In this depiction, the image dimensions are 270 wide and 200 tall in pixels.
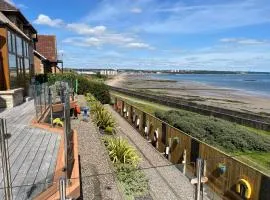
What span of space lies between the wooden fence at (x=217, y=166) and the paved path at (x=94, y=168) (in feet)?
8.80

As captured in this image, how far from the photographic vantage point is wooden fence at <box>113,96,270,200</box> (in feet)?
29.6

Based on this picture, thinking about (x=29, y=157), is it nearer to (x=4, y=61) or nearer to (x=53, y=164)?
(x=53, y=164)

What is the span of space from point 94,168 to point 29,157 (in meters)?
3.07

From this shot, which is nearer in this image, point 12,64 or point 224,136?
point 12,64

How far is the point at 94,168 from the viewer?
35.8 ft

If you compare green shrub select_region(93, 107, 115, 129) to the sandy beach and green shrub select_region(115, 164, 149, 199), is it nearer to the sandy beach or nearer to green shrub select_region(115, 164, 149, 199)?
green shrub select_region(115, 164, 149, 199)

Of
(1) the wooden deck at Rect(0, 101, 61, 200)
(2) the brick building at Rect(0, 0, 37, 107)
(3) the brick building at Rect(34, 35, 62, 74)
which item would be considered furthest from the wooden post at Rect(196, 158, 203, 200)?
(3) the brick building at Rect(34, 35, 62, 74)

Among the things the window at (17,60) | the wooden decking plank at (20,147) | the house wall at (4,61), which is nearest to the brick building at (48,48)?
the window at (17,60)

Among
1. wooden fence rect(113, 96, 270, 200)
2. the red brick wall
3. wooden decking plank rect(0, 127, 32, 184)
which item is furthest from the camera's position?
the red brick wall

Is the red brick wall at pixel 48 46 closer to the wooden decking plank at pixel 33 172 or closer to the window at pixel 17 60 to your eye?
the window at pixel 17 60

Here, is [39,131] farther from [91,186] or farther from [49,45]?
[49,45]

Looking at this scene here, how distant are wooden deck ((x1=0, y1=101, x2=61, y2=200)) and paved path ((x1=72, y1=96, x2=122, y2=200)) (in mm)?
1092

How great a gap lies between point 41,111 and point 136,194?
6.05 meters

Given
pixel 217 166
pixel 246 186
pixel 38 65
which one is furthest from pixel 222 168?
pixel 38 65
